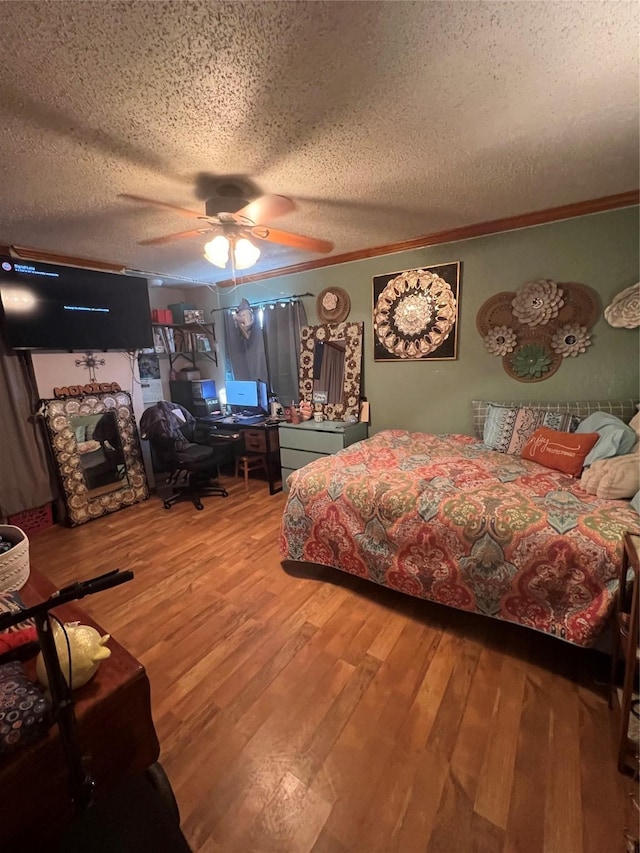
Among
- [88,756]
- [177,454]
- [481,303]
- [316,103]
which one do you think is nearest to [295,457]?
[177,454]

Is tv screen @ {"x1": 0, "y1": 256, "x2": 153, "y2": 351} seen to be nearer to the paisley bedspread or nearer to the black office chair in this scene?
the black office chair

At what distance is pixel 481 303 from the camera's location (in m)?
3.02

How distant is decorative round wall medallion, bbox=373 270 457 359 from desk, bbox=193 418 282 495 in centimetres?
153

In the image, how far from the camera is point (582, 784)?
3.96 ft

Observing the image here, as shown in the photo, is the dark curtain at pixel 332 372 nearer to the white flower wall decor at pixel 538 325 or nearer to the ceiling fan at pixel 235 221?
the white flower wall decor at pixel 538 325

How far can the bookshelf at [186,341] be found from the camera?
4301mm

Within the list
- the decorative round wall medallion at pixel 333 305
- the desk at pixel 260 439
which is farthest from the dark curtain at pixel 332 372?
the desk at pixel 260 439

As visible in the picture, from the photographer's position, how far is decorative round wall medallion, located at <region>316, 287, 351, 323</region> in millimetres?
3693

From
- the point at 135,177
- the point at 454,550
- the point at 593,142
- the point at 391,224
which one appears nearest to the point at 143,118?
the point at 135,177

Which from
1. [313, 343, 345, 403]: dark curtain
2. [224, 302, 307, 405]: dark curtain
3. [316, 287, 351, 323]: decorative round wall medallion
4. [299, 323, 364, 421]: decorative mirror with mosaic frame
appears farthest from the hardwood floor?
[316, 287, 351, 323]: decorative round wall medallion

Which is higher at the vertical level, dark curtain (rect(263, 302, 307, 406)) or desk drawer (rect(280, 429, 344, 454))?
dark curtain (rect(263, 302, 307, 406))

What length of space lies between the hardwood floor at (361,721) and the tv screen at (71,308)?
226cm

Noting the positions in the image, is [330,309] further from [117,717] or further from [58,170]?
[117,717]

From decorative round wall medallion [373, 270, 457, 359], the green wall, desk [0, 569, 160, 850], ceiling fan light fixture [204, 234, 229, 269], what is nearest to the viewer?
desk [0, 569, 160, 850]
